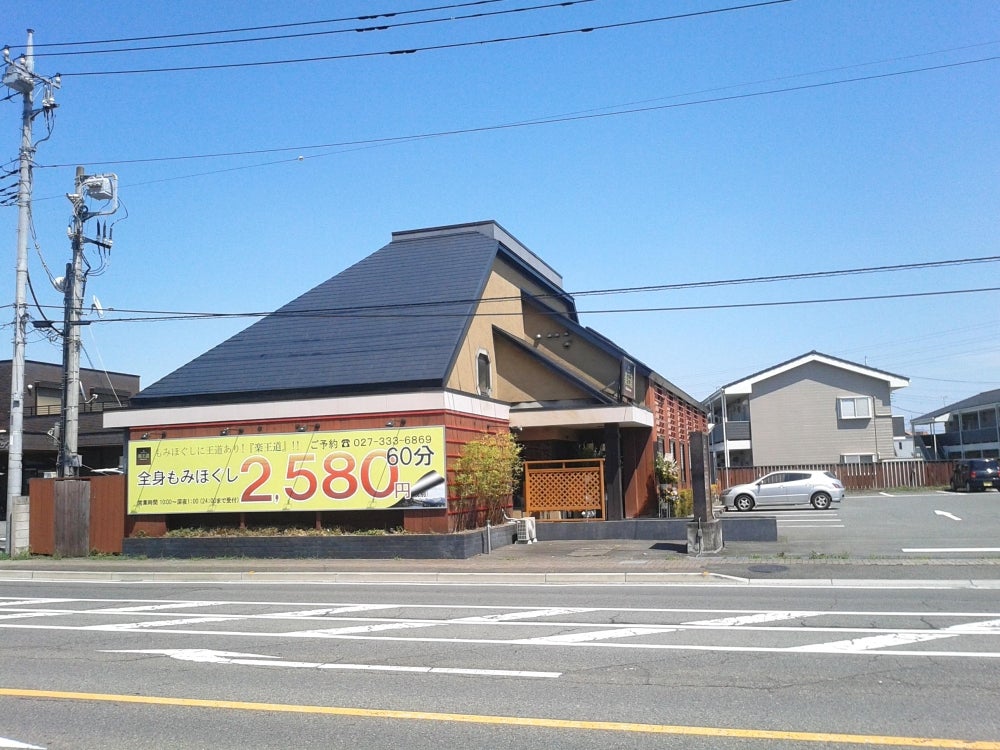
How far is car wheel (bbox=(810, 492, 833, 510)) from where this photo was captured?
3541 centimetres

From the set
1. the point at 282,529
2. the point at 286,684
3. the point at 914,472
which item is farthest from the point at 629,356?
the point at 914,472

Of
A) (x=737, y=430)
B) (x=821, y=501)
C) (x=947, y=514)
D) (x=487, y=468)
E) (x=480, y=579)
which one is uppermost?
(x=737, y=430)

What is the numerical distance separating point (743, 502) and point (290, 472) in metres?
21.3

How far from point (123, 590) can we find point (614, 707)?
13025 mm

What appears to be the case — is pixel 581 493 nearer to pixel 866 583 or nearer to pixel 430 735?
pixel 866 583

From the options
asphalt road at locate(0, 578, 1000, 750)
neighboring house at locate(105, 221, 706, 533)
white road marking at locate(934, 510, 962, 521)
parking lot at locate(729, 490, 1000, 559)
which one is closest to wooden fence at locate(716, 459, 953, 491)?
A: parking lot at locate(729, 490, 1000, 559)

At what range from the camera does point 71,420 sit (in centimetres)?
2283

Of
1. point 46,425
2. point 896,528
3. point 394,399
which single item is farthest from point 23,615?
point 46,425

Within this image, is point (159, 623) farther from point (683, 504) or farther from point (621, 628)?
point (683, 504)

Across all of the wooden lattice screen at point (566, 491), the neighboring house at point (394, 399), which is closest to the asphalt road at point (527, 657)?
the neighboring house at point (394, 399)

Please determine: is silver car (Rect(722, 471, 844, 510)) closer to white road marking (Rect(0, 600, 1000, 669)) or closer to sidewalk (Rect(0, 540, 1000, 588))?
sidewalk (Rect(0, 540, 1000, 588))

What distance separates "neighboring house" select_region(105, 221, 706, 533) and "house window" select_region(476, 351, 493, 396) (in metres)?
0.06

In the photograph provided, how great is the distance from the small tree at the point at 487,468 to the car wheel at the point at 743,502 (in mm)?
16946

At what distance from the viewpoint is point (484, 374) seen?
2488 cm
